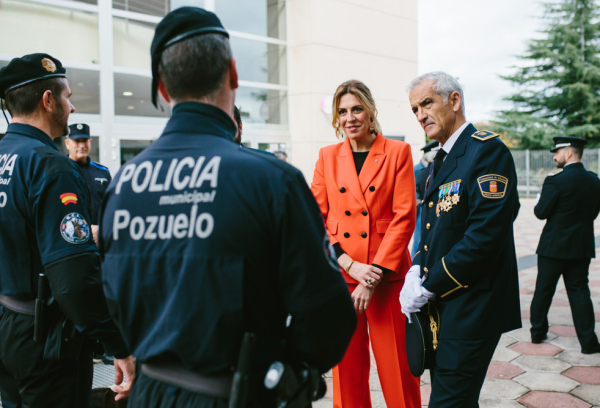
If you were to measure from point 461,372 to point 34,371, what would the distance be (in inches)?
70.7

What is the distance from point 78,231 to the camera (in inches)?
73.6

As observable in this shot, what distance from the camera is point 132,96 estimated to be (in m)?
9.03

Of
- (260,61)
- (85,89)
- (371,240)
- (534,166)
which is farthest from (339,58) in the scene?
(534,166)

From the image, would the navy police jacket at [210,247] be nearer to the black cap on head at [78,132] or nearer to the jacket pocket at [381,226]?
the jacket pocket at [381,226]

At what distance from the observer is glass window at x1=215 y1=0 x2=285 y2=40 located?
10.3 m

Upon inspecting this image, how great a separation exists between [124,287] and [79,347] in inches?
36.9

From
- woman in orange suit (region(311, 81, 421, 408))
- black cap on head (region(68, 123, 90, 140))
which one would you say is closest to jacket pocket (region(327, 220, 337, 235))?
woman in orange suit (region(311, 81, 421, 408))

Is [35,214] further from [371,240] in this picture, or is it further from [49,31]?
[49,31]

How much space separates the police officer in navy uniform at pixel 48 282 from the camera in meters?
1.83

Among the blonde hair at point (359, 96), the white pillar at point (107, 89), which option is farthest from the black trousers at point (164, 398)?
the white pillar at point (107, 89)

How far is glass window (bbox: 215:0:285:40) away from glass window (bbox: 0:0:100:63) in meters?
2.91

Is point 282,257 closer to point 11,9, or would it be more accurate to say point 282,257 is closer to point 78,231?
point 78,231

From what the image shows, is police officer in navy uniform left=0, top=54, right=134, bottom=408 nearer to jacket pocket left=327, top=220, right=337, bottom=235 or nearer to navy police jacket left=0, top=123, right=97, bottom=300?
navy police jacket left=0, top=123, right=97, bottom=300

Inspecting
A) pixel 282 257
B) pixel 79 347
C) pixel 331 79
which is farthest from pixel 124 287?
pixel 331 79
